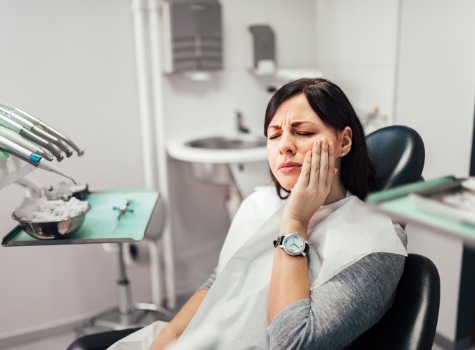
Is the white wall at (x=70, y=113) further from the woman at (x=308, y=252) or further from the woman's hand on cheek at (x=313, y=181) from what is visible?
the woman's hand on cheek at (x=313, y=181)

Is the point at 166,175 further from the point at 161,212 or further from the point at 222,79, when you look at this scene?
the point at 222,79

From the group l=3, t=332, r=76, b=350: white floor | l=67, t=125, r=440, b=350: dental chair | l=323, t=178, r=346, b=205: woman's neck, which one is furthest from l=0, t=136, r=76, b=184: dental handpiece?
l=3, t=332, r=76, b=350: white floor

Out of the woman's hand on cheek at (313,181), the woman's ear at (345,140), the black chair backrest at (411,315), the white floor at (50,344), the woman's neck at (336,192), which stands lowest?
the white floor at (50,344)

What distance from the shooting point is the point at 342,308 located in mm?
932

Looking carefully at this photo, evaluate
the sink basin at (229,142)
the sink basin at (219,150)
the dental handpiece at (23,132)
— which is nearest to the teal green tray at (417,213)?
the dental handpiece at (23,132)

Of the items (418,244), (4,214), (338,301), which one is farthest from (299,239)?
(4,214)

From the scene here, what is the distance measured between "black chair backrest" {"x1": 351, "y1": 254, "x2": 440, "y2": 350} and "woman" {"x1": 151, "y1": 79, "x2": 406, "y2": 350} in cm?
4

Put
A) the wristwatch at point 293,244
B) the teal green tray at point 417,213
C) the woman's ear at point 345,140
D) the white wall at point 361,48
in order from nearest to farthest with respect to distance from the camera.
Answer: the teal green tray at point 417,213, the wristwatch at point 293,244, the woman's ear at point 345,140, the white wall at point 361,48

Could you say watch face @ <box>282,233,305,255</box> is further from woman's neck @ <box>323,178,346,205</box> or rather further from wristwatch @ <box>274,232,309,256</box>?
woman's neck @ <box>323,178,346,205</box>

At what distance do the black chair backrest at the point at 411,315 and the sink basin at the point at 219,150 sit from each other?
1.11 metres

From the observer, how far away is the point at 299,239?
1.04 metres

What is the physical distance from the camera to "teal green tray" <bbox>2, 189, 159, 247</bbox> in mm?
1185

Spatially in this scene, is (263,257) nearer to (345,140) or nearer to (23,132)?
(345,140)

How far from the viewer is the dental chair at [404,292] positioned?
95cm
